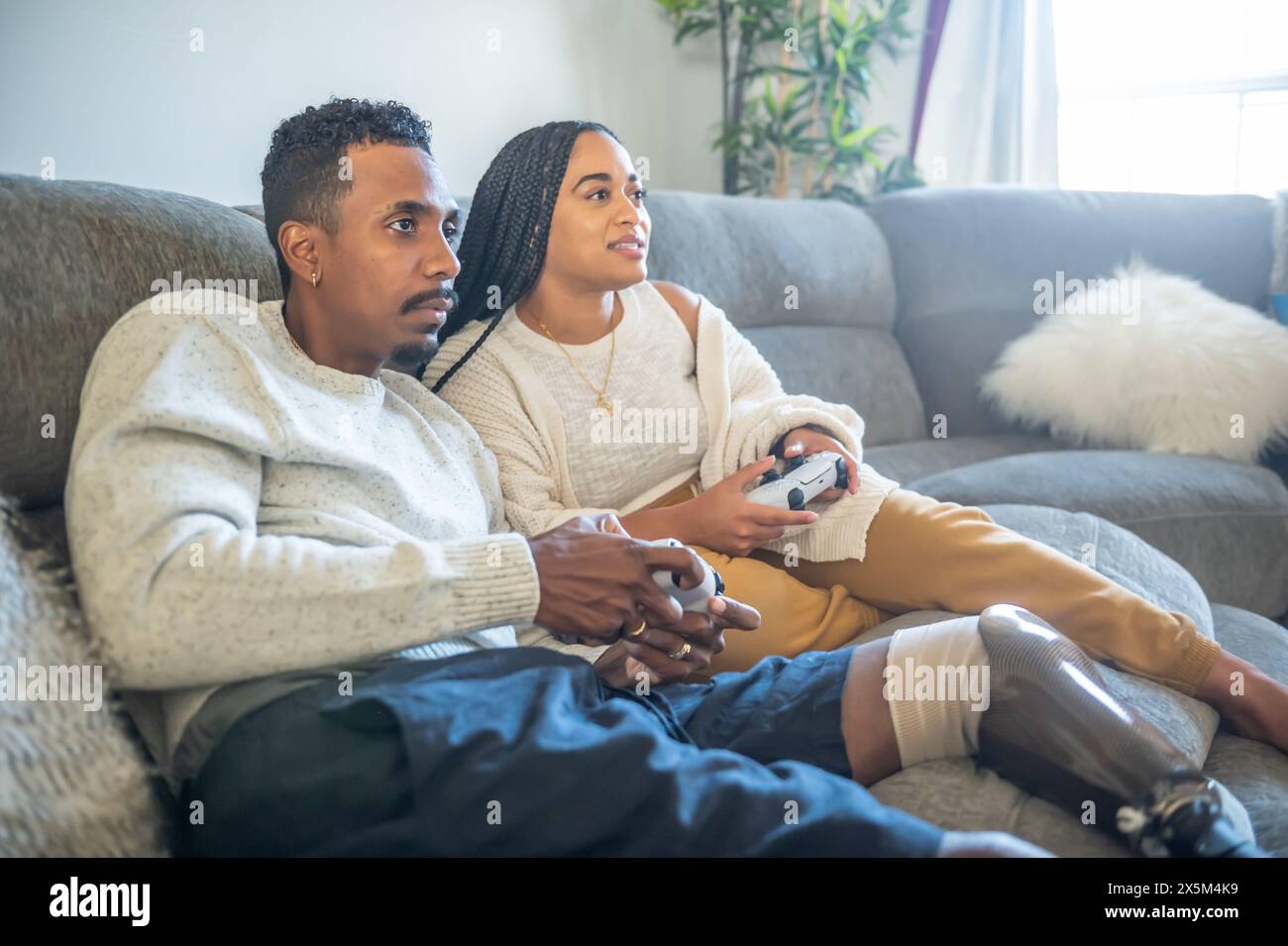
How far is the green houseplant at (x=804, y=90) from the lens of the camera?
3461 millimetres

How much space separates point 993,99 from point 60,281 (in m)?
3.30

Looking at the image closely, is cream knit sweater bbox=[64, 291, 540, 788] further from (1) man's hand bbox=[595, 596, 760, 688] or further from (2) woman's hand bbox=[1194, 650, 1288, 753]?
(2) woman's hand bbox=[1194, 650, 1288, 753]

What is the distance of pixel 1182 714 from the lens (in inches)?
49.3

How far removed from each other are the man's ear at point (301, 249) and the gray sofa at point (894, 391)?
11 centimetres

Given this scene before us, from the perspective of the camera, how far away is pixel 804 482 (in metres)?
1.45

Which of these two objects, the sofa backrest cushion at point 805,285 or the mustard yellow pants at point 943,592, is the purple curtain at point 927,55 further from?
the mustard yellow pants at point 943,592

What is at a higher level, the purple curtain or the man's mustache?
the purple curtain

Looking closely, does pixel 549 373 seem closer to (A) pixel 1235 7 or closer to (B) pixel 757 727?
(B) pixel 757 727

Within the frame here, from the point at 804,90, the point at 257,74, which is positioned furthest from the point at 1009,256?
the point at 257,74

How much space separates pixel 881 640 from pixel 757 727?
173 mm

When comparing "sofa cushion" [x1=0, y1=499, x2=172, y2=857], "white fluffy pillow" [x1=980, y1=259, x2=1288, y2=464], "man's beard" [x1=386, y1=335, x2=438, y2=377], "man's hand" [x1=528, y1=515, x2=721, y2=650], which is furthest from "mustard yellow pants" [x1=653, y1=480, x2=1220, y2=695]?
"white fluffy pillow" [x1=980, y1=259, x2=1288, y2=464]

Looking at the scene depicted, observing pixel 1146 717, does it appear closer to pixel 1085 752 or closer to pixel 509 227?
pixel 1085 752

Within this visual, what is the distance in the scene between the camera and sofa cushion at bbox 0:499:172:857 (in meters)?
0.84
